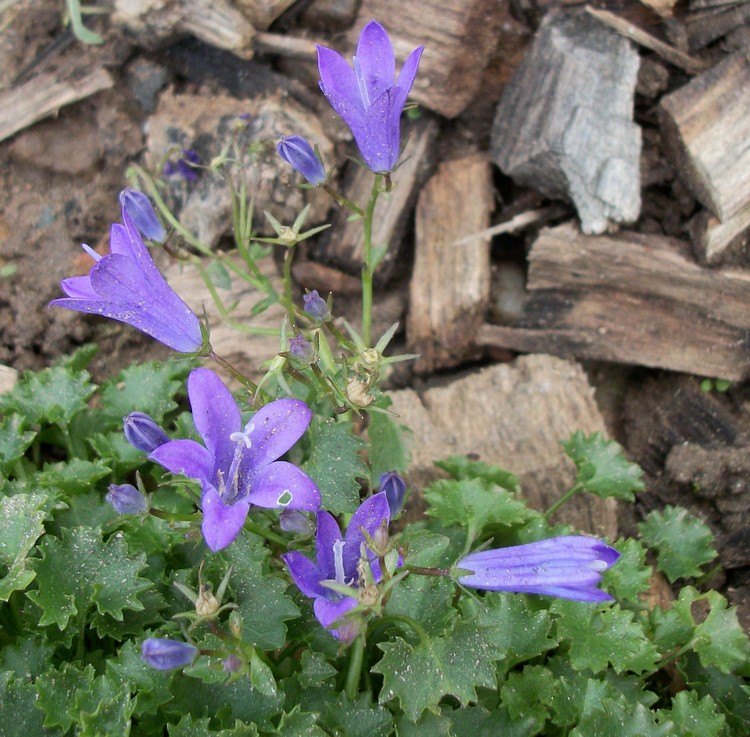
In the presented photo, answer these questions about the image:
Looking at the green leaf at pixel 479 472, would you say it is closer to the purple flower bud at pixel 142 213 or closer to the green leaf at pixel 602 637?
the green leaf at pixel 602 637

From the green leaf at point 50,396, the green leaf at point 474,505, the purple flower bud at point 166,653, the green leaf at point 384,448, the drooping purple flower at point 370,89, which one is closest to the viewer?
the purple flower bud at point 166,653

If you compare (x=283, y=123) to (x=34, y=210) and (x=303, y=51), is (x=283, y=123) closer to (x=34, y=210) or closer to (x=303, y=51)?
(x=303, y=51)

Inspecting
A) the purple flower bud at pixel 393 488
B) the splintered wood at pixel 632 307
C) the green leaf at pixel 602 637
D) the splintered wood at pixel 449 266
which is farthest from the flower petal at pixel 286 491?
the splintered wood at pixel 632 307

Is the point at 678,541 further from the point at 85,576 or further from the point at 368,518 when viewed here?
the point at 85,576

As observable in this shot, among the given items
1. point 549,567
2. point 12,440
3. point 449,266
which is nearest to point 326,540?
point 549,567

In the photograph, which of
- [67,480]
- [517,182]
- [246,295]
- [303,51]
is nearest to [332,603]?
[67,480]

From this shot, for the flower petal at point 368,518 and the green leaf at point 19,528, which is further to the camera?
the green leaf at point 19,528
